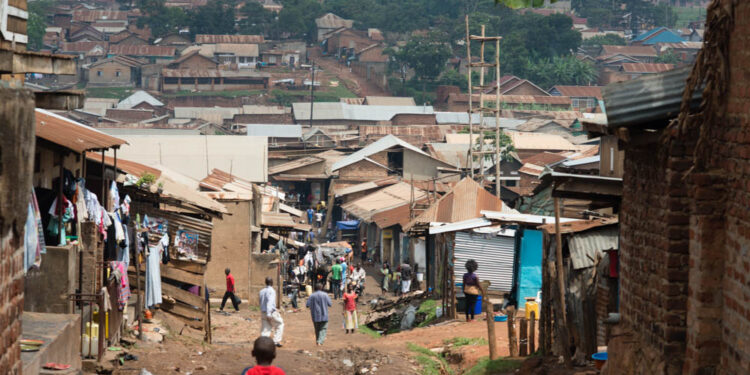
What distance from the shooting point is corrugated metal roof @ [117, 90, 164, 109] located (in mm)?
86688

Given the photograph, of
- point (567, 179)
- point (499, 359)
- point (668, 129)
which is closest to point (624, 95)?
point (668, 129)

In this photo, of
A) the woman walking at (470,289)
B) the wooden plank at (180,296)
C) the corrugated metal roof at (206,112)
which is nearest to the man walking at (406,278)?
the woman walking at (470,289)

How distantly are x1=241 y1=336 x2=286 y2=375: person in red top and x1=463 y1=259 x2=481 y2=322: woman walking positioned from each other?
11.3 m

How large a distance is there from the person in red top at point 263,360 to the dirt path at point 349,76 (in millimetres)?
99310

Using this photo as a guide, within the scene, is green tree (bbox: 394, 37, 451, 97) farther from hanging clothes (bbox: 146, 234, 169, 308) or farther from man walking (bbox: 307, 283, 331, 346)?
man walking (bbox: 307, 283, 331, 346)

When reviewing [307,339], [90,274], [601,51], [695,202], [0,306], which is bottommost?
[307,339]

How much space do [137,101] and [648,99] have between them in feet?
275

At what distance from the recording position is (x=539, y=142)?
58.3m

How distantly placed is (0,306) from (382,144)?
46632 mm

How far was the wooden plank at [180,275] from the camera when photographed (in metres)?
17.3

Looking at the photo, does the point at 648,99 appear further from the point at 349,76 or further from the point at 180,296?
the point at 349,76

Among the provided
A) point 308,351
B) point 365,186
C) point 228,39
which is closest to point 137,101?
point 228,39

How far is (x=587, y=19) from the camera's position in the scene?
139m

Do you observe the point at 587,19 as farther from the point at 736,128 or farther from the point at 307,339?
the point at 736,128
